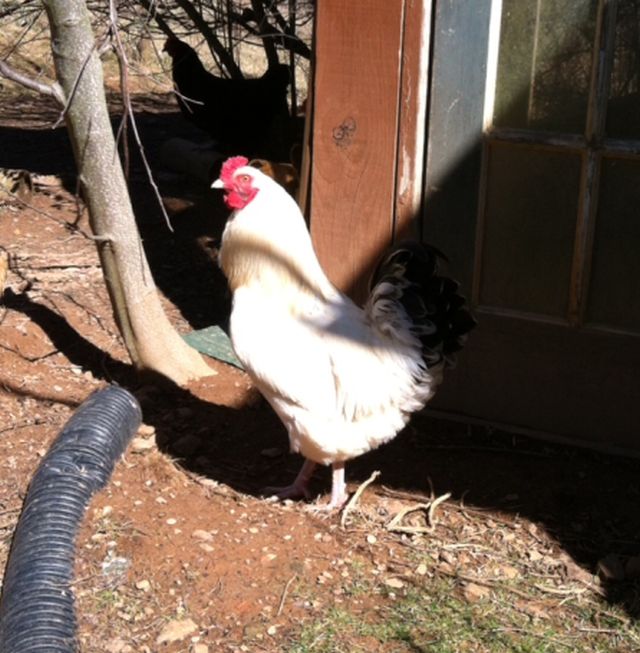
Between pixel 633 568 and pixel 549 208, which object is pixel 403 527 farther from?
pixel 549 208

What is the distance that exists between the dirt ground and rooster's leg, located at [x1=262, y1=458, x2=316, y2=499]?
77 millimetres

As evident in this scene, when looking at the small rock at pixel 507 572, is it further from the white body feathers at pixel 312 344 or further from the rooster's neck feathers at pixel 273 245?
the rooster's neck feathers at pixel 273 245

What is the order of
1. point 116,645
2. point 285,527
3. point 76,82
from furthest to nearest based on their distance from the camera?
point 76,82
point 285,527
point 116,645

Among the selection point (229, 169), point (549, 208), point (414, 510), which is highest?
point (229, 169)

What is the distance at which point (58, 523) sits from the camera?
3.74 m

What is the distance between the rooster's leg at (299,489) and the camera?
170 inches

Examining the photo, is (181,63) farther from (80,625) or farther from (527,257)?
(80,625)

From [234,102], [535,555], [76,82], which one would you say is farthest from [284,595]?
[234,102]

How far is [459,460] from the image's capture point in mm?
4555

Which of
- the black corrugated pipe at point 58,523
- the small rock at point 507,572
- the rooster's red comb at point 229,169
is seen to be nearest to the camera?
the black corrugated pipe at point 58,523

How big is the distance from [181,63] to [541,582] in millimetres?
6212

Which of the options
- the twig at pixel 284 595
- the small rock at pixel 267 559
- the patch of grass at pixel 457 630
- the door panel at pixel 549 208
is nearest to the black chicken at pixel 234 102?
the door panel at pixel 549 208

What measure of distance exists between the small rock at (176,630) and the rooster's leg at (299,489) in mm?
952

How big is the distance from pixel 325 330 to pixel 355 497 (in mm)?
778
